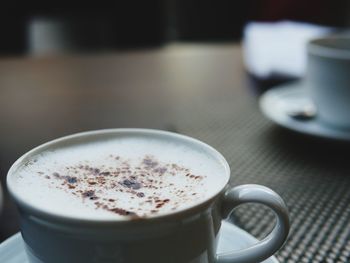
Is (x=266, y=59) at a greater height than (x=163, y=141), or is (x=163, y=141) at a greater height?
(x=163, y=141)

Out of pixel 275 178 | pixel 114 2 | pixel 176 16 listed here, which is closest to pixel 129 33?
pixel 114 2

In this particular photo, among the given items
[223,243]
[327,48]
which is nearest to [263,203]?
[223,243]

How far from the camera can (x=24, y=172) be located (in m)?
0.53

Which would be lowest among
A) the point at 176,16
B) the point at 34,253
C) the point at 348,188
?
the point at 176,16

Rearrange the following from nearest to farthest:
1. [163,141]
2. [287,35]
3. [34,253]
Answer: [34,253] → [163,141] → [287,35]

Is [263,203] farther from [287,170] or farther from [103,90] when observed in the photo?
[103,90]

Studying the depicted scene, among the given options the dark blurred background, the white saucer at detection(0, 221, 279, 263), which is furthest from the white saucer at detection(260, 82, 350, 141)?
the dark blurred background

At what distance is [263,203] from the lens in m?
0.49

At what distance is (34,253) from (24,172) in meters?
0.10

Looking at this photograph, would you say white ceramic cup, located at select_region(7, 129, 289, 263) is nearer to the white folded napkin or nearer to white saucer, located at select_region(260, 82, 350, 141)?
white saucer, located at select_region(260, 82, 350, 141)

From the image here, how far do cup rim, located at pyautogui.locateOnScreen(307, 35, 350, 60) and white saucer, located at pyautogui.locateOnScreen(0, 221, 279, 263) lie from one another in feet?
1.46

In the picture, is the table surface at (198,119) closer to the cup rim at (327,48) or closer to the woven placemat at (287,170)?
the woven placemat at (287,170)

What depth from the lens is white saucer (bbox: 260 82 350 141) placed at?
34.7 inches

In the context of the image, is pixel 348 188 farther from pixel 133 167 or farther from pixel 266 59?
pixel 266 59
